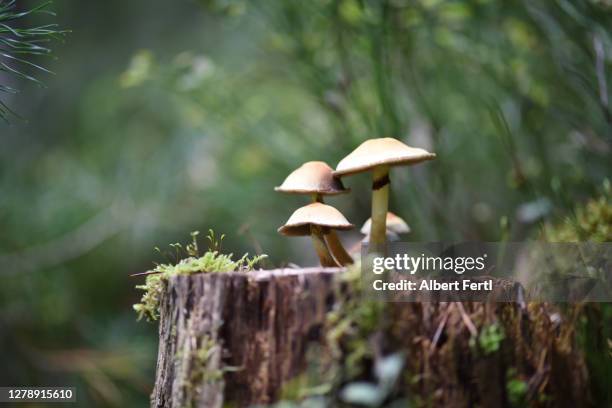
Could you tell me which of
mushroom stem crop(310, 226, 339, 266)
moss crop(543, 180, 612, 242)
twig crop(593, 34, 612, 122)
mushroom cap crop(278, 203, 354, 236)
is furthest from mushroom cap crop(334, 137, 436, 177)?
twig crop(593, 34, 612, 122)

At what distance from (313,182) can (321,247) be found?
0.83 feet

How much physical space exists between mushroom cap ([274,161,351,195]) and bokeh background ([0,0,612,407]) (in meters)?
0.41

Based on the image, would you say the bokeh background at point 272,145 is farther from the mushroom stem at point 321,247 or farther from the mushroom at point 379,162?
the mushroom at point 379,162

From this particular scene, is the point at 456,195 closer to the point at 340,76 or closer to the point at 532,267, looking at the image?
the point at 340,76

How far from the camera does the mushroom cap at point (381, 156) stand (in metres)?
1.69

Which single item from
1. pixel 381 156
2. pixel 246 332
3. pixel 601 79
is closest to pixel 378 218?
pixel 381 156

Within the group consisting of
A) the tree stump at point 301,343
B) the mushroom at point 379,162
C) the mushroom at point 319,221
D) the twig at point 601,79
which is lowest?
the tree stump at point 301,343

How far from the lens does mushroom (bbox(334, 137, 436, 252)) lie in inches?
66.8

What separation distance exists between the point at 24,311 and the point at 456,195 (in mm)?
3698

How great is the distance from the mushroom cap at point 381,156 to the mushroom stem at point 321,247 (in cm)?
31

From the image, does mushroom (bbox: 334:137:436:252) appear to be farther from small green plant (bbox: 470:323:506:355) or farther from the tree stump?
small green plant (bbox: 470:323:506:355)

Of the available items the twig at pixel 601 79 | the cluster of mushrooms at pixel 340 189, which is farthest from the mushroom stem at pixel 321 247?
the twig at pixel 601 79

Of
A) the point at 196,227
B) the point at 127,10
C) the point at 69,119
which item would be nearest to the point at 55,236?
the point at 196,227

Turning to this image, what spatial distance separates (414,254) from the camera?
1885 mm
